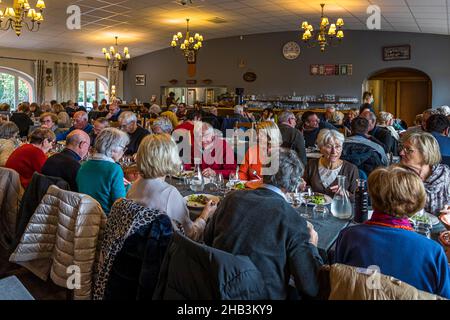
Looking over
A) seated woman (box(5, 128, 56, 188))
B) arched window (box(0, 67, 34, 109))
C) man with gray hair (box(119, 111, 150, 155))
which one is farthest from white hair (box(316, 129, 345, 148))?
arched window (box(0, 67, 34, 109))

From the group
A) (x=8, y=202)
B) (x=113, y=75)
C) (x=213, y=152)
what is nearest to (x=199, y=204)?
(x=213, y=152)

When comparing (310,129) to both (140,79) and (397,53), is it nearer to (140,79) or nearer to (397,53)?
(397,53)

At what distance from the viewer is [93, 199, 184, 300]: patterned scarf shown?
1.93m

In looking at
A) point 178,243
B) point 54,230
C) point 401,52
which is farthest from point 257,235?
point 401,52

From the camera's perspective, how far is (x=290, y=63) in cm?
1279

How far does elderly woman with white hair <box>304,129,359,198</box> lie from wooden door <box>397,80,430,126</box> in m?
9.87

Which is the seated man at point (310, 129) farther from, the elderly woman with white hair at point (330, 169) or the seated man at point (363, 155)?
the elderly woman with white hair at point (330, 169)

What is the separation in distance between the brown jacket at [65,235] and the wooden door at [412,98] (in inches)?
449

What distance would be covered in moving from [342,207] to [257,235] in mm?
965

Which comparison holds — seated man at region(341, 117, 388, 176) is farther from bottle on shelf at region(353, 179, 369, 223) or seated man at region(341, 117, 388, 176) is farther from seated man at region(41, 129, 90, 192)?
seated man at region(41, 129, 90, 192)

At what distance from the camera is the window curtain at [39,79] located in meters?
14.5

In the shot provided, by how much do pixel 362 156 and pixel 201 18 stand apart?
7.74 meters

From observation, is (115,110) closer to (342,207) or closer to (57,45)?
(57,45)

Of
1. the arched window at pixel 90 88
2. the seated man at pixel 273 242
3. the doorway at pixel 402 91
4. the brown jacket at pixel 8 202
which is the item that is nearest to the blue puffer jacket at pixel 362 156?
the seated man at pixel 273 242
